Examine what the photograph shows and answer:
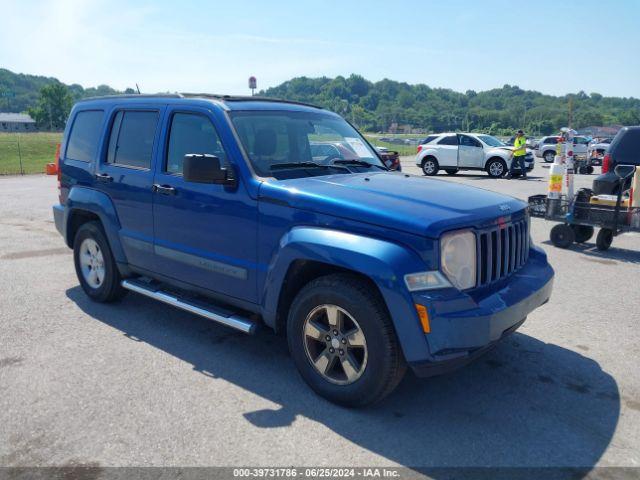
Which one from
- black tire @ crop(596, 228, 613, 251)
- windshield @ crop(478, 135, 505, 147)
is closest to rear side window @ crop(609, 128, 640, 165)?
black tire @ crop(596, 228, 613, 251)

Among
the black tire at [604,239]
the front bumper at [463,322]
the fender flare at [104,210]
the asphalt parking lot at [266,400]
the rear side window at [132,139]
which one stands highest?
the rear side window at [132,139]

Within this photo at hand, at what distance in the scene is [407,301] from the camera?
3078 millimetres

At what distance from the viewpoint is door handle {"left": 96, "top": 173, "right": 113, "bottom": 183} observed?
509 cm

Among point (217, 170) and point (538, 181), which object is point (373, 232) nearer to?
point (217, 170)

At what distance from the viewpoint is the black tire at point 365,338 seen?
10.7 feet

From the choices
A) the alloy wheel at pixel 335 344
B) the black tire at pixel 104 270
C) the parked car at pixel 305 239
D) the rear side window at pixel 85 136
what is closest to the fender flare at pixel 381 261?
the parked car at pixel 305 239

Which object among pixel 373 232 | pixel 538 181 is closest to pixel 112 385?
pixel 373 232

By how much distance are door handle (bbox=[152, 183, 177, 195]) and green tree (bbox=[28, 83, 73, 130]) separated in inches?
5364

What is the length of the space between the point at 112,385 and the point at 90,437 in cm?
66

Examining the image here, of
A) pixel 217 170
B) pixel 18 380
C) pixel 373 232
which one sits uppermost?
pixel 217 170

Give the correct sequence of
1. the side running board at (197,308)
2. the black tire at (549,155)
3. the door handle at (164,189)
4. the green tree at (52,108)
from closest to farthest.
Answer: the side running board at (197,308) → the door handle at (164,189) → the black tire at (549,155) → the green tree at (52,108)

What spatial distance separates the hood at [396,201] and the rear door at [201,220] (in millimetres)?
359

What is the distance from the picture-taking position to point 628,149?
29.0 feet

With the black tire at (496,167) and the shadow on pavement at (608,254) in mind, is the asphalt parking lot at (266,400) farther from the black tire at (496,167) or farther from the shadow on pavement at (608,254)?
the black tire at (496,167)
